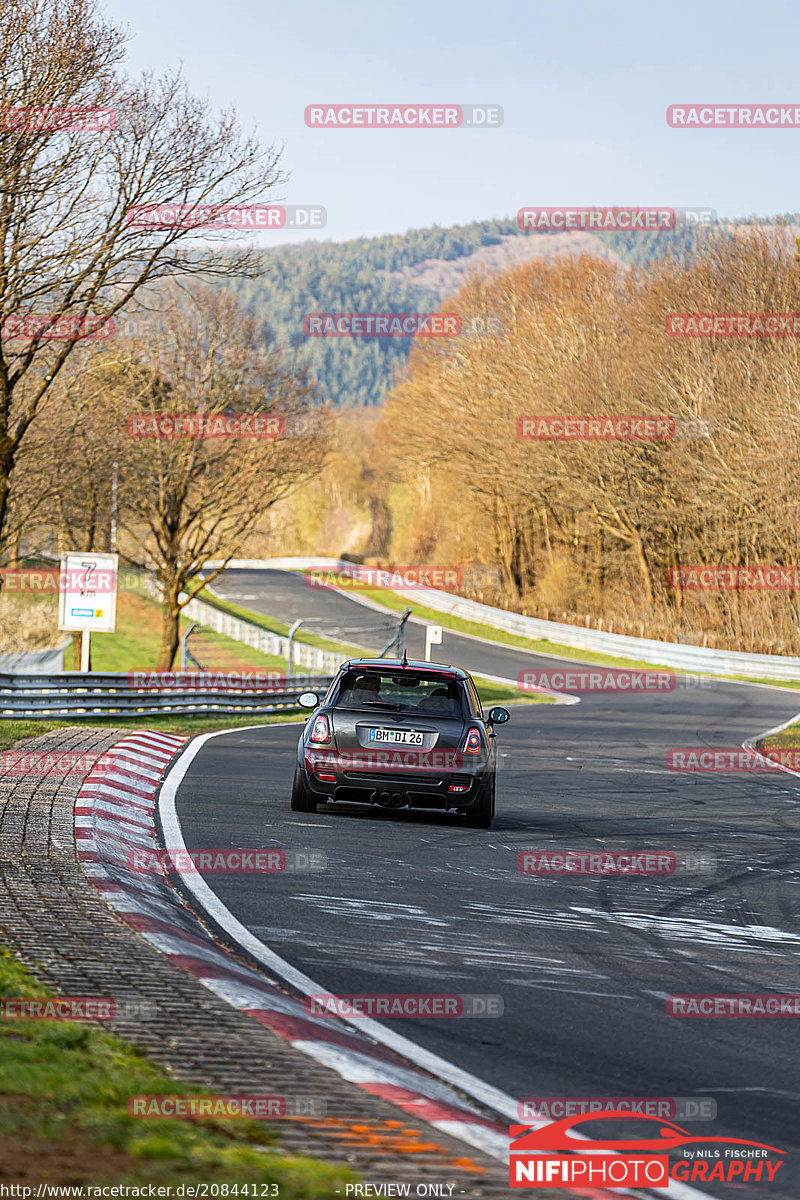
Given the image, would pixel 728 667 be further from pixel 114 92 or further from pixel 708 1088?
pixel 708 1088

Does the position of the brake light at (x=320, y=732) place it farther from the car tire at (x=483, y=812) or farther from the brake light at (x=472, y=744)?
the car tire at (x=483, y=812)

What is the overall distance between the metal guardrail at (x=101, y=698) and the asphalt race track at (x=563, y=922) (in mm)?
5470

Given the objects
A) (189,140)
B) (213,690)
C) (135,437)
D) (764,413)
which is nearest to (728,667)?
(764,413)

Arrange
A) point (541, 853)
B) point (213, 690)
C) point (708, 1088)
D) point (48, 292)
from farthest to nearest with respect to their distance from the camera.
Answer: point (213, 690) < point (48, 292) < point (541, 853) < point (708, 1088)

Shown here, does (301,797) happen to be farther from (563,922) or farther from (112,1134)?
(112,1134)

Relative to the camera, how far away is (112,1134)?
155 inches

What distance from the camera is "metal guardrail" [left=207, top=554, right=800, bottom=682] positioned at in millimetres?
50500

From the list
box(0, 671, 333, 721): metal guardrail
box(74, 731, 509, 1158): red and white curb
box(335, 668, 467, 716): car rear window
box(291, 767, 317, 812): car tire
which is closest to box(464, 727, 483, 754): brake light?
box(335, 668, 467, 716): car rear window

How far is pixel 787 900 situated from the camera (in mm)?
9750

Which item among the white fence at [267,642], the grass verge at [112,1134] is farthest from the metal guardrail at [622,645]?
the grass verge at [112,1134]

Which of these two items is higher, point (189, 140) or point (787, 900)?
point (189, 140)

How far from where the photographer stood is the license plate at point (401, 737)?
12.3m

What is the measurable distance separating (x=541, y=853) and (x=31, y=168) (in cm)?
1532

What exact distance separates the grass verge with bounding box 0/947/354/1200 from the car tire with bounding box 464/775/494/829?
7713 mm
